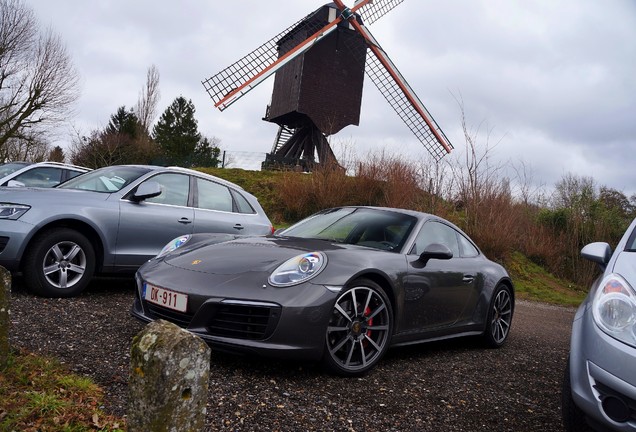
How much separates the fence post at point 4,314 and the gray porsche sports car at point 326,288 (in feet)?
3.16

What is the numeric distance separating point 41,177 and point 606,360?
9391 mm

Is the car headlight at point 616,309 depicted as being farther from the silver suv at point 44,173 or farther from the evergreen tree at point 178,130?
the evergreen tree at point 178,130

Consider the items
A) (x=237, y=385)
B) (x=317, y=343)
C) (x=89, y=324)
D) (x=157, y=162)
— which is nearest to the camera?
(x=237, y=385)

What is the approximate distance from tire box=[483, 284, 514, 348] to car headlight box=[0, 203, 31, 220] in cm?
463

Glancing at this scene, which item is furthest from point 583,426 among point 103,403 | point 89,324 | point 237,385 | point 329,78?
point 329,78

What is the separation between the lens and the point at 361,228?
4.86 meters

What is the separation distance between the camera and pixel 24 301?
16.3 feet

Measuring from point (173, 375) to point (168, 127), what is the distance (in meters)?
51.1

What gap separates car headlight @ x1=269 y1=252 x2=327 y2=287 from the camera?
3.70m

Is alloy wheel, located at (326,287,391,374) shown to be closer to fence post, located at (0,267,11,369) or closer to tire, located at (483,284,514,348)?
tire, located at (483,284,514,348)

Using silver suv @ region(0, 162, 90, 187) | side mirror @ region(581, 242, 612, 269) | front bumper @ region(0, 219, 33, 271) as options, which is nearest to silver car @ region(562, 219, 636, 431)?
side mirror @ region(581, 242, 612, 269)

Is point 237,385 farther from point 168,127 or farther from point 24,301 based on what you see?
point 168,127

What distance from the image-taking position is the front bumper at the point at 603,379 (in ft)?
8.23

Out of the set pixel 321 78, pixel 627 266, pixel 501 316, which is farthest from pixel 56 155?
pixel 627 266
